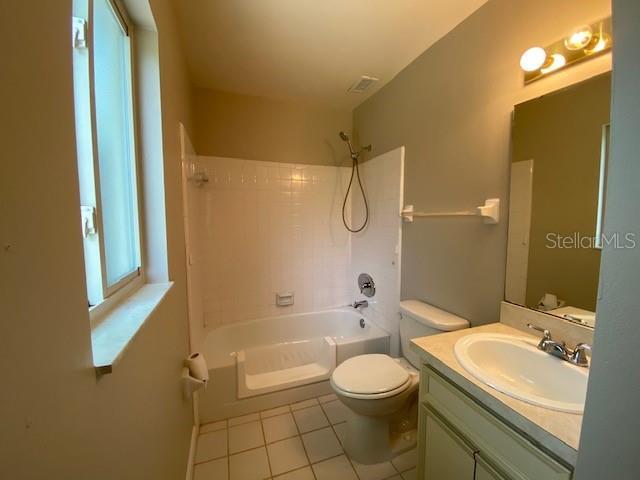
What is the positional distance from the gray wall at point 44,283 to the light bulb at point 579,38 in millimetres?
1559

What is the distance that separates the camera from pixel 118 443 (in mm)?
590

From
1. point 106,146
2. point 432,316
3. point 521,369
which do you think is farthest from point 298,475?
point 106,146

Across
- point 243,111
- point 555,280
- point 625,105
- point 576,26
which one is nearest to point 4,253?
point 625,105

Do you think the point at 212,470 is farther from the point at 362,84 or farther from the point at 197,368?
the point at 362,84

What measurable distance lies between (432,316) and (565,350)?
0.65 metres

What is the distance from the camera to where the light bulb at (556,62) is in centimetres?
110

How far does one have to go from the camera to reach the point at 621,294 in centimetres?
44

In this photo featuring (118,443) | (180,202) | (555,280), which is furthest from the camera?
(180,202)

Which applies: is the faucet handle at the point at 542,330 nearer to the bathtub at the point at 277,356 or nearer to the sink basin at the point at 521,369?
the sink basin at the point at 521,369

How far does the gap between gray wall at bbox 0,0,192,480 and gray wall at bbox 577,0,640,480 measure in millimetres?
814

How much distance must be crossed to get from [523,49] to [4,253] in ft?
5.93

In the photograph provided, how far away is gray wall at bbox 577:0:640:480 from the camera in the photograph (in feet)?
1.38

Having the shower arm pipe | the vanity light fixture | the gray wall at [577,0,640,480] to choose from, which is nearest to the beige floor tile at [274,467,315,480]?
the gray wall at [577,0,640,480]

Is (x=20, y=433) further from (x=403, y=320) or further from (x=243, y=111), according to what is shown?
(x=243, y=111)
